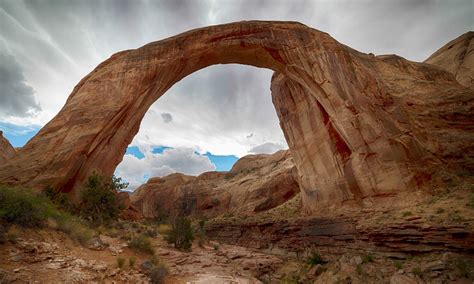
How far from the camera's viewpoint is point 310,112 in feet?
55.3

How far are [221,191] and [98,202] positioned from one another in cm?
2569

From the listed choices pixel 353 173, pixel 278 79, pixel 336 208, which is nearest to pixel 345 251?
pixel 336 208

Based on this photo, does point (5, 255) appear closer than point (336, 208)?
Yes

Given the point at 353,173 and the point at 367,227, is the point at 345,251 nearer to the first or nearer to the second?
the point at 367,227

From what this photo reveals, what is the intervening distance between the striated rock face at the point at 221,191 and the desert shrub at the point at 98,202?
1813 cm

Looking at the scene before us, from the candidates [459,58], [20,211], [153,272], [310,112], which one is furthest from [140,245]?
[459,58]

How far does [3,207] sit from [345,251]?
12.1 m

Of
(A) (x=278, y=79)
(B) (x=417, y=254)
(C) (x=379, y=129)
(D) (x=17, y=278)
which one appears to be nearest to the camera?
(D) (x=17, y=278)

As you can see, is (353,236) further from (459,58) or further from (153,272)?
(459,58)

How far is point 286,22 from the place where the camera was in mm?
16672

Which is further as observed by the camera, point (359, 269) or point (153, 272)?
point (359, 269)

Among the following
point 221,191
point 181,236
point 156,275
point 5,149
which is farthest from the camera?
point 221,191

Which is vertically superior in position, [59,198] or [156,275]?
[59,198]

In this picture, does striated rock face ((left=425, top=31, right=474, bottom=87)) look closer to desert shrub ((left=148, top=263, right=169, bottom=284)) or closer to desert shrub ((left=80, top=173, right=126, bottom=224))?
desert shrub ((left=148, top=263, right=169, bottom=284))
